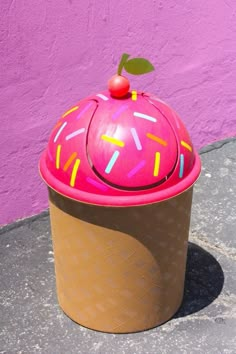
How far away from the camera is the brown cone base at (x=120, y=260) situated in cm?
274

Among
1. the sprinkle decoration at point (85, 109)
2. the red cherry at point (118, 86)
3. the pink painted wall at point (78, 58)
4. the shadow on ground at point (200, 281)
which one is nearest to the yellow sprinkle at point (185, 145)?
the red cherry at point (118, 86)

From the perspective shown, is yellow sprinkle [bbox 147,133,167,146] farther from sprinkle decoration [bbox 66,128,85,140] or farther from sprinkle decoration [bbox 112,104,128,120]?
sprinkle decoration [bbox 66,128,85,140]

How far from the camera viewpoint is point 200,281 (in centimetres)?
346

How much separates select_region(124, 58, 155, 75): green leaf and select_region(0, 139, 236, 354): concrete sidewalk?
4.07 ft

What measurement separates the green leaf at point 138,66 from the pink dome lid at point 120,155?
5.8 inches


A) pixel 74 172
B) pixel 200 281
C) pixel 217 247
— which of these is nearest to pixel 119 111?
pixel 74 172

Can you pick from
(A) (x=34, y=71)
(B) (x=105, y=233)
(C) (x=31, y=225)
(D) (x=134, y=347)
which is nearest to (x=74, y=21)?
(A) (x=34, y=71)

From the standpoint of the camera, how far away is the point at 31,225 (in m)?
3.96

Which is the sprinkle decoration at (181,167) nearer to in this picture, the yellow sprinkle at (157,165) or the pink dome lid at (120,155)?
the pink dome lid at (120,155)

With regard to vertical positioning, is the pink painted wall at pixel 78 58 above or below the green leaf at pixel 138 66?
below

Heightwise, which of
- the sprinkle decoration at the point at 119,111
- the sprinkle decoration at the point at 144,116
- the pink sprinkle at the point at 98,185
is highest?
the sprinkle decoration at the point at 119,111

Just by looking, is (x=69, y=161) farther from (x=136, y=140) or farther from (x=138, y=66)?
(x=138, y=66)

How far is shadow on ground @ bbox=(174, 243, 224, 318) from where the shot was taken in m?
3.28

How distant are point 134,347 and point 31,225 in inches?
49.5
